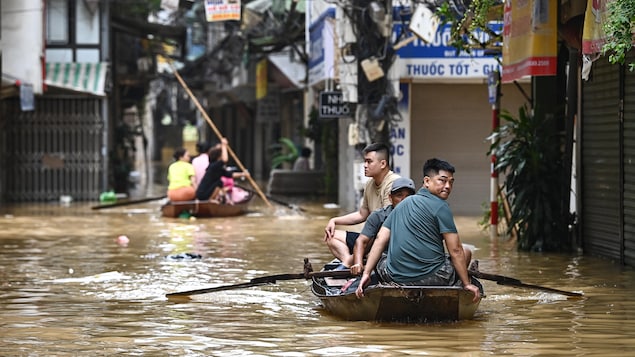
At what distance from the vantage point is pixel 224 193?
25359 mm

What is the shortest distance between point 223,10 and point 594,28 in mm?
15554

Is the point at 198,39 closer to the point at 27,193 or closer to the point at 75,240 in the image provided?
the point at 27,193

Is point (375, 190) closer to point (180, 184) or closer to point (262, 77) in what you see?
point (180, 184)

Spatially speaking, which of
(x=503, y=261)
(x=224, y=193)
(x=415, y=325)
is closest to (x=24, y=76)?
(x=224, y=193)

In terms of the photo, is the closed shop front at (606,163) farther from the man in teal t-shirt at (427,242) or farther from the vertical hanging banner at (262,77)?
the vertical hanging banner at (262,77)

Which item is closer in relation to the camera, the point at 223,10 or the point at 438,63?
the point at 438,63

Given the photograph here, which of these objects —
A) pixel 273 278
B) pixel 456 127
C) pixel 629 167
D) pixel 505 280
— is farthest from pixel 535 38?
pixel 456 127

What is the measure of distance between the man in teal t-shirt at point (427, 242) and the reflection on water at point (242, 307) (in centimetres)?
40

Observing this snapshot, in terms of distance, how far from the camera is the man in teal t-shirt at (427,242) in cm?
990

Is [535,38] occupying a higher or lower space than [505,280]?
higher

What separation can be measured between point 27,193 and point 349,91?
10.8 meters

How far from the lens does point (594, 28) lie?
1170cm

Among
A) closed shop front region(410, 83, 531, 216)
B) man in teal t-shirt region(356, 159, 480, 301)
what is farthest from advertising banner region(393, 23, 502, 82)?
man in teal t-shirt region(356, 159, 480, 301)

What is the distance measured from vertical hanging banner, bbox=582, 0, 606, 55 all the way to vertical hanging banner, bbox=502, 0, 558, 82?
2.81m
